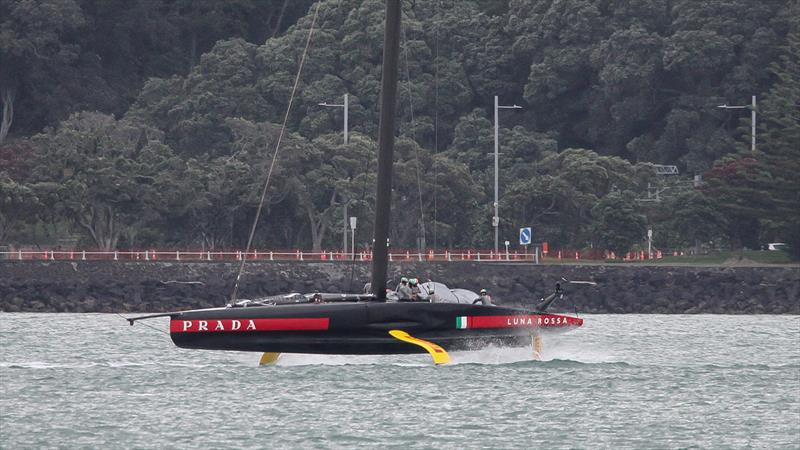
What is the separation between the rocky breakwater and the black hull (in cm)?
3496

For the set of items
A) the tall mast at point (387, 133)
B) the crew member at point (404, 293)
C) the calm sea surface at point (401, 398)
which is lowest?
the calm sea surface at point (401, 398)

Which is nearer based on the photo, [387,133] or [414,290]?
[414,290]

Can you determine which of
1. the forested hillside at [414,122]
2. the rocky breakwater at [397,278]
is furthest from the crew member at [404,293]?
the forested hillside at [414,122]

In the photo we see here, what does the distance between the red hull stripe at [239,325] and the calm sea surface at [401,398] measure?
137cm

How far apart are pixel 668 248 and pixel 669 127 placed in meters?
17.4

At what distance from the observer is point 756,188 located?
305ft

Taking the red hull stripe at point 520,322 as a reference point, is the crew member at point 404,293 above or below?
above

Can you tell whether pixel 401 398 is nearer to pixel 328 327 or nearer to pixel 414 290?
pixel 328 327

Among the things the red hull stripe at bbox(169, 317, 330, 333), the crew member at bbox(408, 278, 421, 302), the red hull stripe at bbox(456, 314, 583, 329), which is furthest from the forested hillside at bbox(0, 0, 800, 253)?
the red hull stripe at bbox(169, 317, 330, 333)

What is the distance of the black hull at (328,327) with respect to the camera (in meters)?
41.6

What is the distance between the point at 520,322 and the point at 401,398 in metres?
7.00

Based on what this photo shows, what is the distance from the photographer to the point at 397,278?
3191 inches

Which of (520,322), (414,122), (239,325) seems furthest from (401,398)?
(414,122)

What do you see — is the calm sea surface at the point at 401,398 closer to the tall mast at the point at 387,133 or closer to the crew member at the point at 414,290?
the crew member at the point at 414,290
